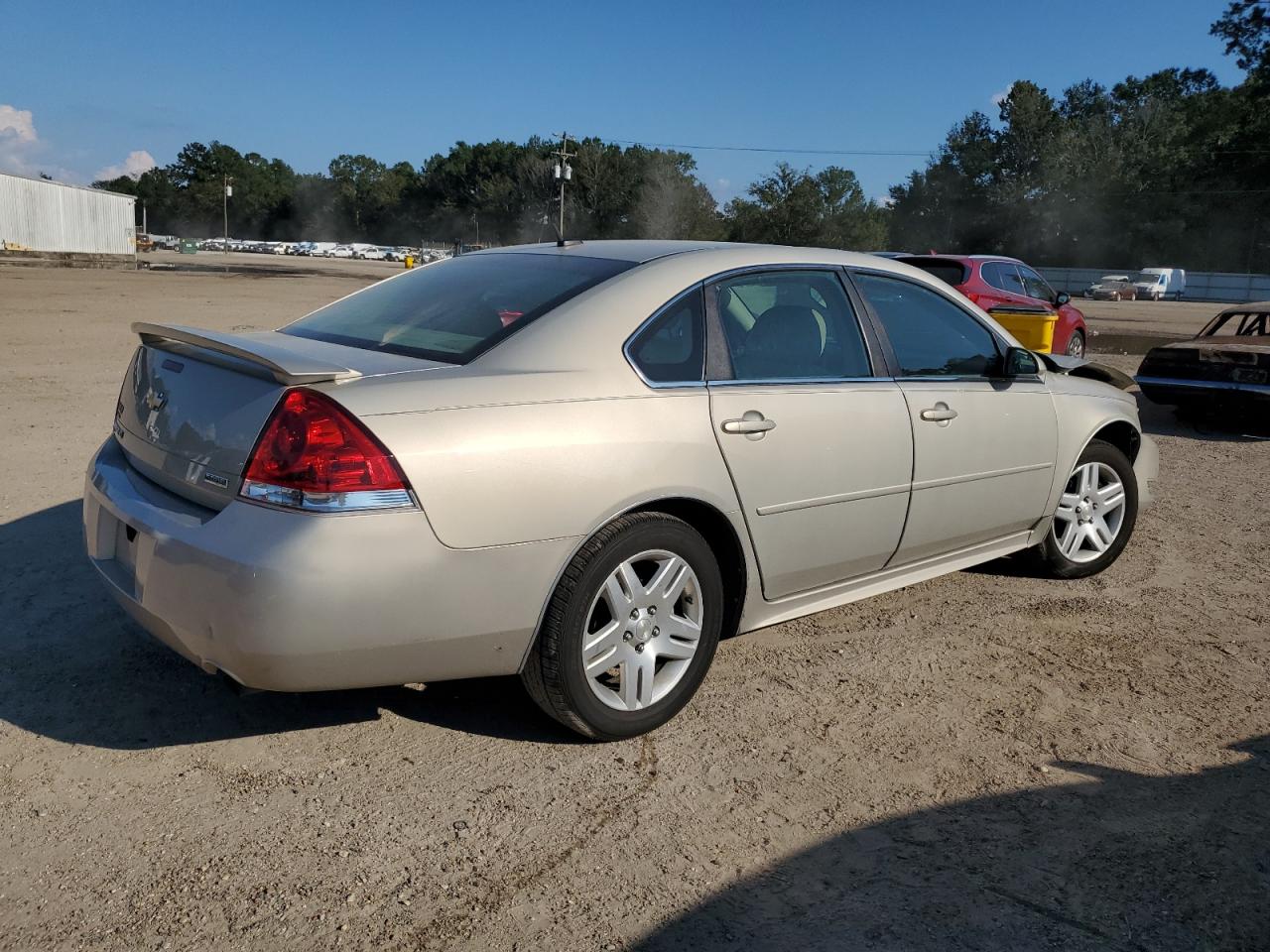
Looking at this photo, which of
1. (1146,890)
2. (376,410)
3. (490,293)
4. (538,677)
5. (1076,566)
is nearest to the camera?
(1146,890)

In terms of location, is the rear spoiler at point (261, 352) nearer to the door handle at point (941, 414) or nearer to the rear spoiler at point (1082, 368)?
the door handle at point (941, 414)

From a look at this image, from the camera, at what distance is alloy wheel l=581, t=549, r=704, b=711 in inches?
128

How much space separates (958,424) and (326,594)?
264cm

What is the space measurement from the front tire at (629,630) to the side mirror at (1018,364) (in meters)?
1.85

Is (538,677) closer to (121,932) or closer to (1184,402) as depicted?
(121,932)

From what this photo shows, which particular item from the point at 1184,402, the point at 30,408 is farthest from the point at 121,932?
the point at 1184,402

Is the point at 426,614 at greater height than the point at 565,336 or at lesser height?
lesser

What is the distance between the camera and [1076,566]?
17.1 feet

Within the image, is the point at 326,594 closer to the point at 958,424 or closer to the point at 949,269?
the point at 958,424

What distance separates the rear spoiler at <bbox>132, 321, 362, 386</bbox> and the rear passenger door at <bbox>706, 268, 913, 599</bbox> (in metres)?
1.24

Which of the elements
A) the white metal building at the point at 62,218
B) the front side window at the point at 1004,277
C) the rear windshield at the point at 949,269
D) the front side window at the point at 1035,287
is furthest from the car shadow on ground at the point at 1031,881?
the white metal building at the point at 62,218

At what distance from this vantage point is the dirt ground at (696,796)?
2498 mm

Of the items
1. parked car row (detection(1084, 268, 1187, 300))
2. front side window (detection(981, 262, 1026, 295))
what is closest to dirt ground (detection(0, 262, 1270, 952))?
front side window (detection(981, 262, 1026, 295))

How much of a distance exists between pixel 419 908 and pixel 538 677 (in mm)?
825
